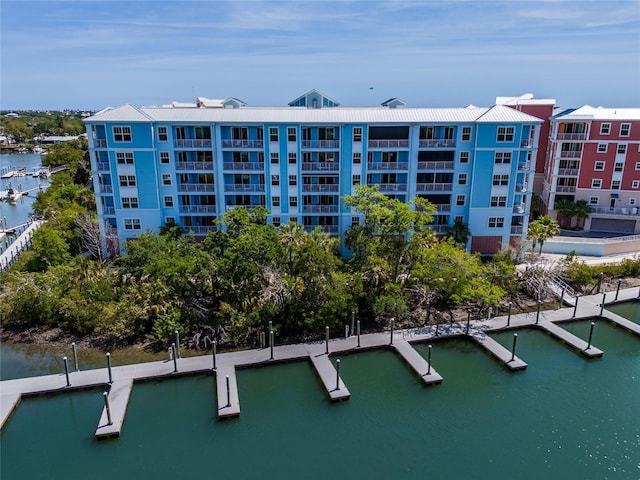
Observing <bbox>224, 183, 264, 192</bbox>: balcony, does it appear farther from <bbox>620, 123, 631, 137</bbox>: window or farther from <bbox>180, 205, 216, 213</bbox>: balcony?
<bbox>620, 123, 631, 137</bbox>: window

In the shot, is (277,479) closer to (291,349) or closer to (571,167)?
(291,349)

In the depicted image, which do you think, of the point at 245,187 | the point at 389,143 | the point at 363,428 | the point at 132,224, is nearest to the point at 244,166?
the point at 245,187

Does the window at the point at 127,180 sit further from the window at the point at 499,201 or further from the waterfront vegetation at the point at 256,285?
the window at the point at 499,201

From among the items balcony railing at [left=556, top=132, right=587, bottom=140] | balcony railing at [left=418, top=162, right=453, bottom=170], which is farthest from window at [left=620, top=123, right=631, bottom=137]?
balcony railing at [left=418, top=162, right=453, bottom=170]

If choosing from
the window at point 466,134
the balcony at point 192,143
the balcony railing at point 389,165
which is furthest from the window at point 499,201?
the balcony at point 192,143

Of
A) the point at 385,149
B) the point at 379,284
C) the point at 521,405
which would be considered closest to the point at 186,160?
the point at 385,149
